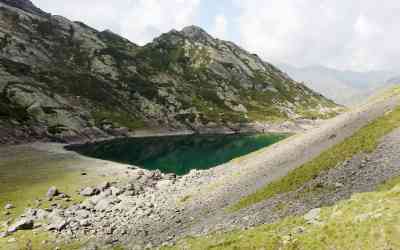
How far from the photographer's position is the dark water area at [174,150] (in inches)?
4582

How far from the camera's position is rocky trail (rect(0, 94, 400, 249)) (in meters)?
37.9

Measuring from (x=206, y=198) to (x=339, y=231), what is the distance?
27.1 m

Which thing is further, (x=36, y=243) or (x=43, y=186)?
(x=43, y=186)

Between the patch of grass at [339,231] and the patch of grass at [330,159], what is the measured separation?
11.1 meters

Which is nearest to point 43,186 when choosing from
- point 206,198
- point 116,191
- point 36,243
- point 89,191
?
point 89,191

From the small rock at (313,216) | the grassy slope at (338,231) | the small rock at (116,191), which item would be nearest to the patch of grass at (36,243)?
the grassy slope at (338,231)

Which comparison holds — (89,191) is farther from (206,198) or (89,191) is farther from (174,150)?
(174,150)

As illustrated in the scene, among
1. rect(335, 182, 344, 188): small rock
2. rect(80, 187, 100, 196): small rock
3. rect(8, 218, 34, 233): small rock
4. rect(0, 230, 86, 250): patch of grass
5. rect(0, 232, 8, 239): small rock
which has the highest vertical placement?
rect(335, 182, 344, 188): small rock

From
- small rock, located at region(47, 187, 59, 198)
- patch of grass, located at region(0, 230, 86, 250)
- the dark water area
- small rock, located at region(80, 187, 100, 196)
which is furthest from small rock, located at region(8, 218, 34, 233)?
the dark water area

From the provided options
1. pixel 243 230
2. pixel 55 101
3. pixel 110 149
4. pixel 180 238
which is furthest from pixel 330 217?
pixel 55 101

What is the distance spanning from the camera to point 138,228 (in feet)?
145

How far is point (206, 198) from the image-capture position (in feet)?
169

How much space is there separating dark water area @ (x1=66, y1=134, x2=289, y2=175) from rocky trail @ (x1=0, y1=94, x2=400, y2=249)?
132 feet

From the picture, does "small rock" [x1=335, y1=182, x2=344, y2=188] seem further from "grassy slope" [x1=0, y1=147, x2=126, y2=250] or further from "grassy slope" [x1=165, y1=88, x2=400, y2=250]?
"grassy slope" [x1=0, y1=147, x2=126, y2=250]
